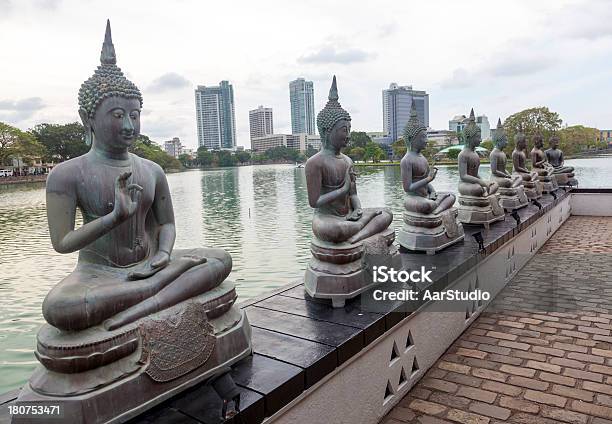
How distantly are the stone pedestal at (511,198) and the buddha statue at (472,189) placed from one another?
Result: 1390 mm

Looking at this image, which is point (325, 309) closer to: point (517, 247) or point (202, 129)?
point (517, 247)

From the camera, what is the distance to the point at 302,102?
814 inches

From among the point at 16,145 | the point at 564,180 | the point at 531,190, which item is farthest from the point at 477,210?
the point at 16,145

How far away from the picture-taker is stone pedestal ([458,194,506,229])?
22.1ft

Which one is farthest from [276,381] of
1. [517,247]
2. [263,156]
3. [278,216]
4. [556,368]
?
[263,156]

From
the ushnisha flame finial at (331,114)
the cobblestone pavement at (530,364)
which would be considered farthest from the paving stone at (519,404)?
the ushnisha flame finial at (331,114)

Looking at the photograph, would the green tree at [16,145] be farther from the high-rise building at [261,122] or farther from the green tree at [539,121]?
the green tree at [539,121]

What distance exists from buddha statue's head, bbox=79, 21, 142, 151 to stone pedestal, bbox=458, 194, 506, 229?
552 centimetres

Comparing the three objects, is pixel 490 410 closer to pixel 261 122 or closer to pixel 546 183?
pixel 546 183

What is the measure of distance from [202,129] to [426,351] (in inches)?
1738

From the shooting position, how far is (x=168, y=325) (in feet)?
7.54

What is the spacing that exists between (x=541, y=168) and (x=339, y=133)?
30.5 ft

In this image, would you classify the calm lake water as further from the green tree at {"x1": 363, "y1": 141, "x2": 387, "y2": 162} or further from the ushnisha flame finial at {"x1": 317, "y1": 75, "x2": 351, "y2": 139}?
the green tree at {"x1": 363, "y1": 141, "x2": 387, "y2": 162}

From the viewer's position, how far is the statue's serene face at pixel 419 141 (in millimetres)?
5273
